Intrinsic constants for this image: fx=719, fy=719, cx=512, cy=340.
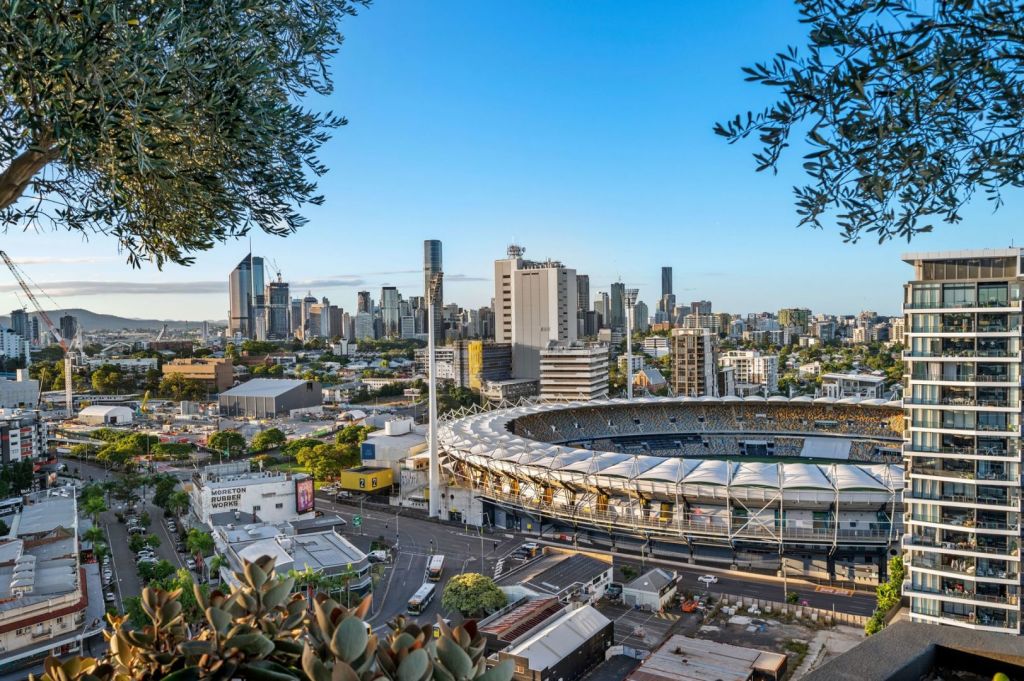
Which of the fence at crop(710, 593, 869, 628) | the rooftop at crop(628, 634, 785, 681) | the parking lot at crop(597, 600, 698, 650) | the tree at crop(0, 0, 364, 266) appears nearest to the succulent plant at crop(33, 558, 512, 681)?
the tree at crop(0, 0, 364, 266)

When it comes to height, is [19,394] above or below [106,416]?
above

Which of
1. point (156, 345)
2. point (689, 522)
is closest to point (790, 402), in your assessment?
point (689, 522)

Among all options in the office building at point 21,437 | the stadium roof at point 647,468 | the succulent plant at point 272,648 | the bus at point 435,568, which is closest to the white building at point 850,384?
the stadium roof at point 647,468

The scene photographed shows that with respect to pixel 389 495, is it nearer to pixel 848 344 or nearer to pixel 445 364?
pixel 445 364

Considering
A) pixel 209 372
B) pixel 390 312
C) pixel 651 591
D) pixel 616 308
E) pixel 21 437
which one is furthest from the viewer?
pixel 616 308

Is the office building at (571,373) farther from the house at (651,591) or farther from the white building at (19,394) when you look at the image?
the white building at (19,394)

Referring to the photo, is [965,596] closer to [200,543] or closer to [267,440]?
[200,543]

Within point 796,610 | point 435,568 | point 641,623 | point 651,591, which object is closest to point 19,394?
point 435,568
